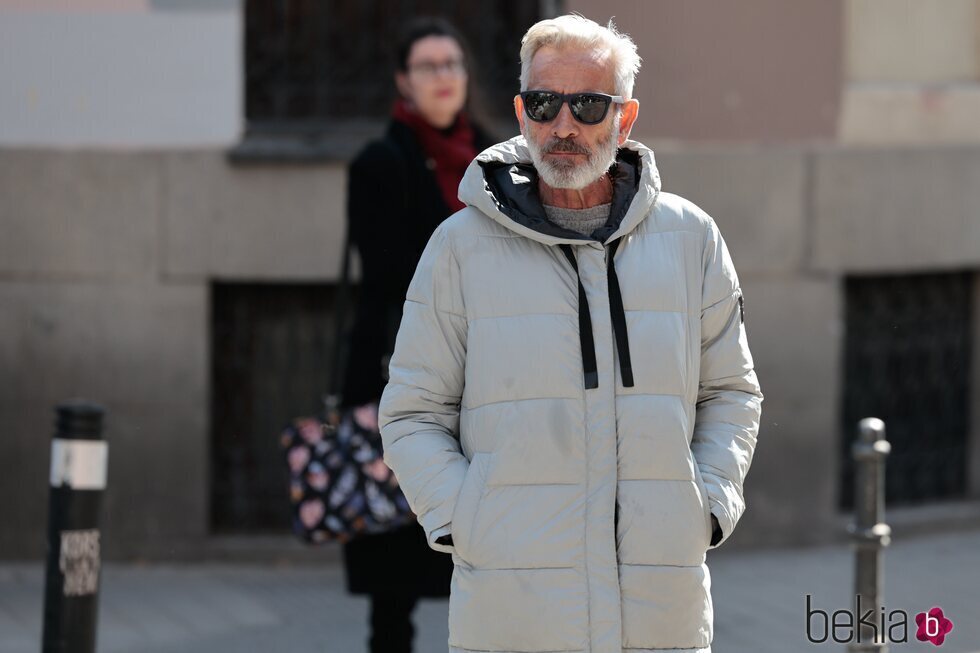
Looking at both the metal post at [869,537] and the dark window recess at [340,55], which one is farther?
the dark window recess at [340,55]

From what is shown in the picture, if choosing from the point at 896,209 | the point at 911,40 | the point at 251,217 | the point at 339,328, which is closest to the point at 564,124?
the point at 339,328

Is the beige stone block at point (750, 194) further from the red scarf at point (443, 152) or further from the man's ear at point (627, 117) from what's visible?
the man's ear at point (627, 117)

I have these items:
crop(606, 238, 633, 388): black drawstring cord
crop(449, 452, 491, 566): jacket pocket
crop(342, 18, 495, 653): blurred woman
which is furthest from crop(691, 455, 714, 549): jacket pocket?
crop(342, 18, 495, 653): blurred woman

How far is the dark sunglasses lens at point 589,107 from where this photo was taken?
2.99 metres

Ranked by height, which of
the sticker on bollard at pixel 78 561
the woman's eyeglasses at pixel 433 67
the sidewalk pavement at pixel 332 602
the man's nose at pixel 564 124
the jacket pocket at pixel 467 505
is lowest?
the sidewalk pavement at pixel 332 602

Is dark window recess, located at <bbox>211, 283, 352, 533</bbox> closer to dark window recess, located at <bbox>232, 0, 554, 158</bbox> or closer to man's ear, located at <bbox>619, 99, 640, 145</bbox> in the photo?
dark window recess, located at <bbox>232, 0, 554, 158</bbox>

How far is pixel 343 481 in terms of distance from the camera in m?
4.63

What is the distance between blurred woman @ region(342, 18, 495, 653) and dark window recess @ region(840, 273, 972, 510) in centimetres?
347

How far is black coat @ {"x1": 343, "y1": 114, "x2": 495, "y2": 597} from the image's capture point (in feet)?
15.3

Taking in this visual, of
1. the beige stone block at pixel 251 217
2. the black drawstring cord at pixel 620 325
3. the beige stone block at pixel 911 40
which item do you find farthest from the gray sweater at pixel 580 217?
the beige stone block at pixel 911 40

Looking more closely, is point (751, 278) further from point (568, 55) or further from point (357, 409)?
point (568, 55)

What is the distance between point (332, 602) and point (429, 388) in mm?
3578

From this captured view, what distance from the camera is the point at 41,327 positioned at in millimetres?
6945

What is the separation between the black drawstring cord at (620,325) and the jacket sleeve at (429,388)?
303 millimetres
